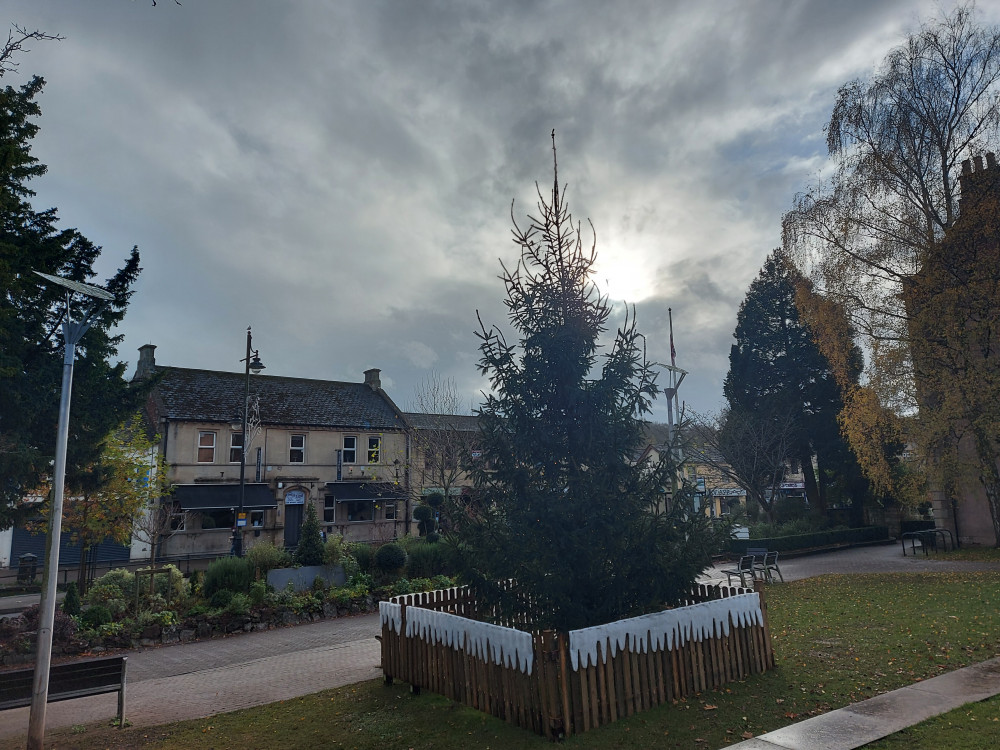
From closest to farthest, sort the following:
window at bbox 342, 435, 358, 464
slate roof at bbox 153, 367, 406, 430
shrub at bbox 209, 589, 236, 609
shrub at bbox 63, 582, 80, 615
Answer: shrub at bbox 63, 582, 80, 615 → shrub at bbox 209, 589, 236, 609 → slate roof at bbox 153, 367, 406, 430 → window at bbox 342, 435, 358, 464

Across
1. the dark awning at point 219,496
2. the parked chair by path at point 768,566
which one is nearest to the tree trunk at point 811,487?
the parked chair by path at point 768,566

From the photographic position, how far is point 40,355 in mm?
14930

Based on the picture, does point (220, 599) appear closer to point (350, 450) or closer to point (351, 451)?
point (350, 450)

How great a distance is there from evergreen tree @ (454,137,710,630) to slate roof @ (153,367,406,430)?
29.7 meters

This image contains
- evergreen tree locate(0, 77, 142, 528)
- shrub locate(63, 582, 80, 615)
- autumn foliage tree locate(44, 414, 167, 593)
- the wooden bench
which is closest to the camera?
the wooden bench

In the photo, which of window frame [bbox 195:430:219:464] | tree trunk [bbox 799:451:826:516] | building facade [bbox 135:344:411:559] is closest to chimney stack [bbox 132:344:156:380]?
building facade [bbox 135:344:411:559]

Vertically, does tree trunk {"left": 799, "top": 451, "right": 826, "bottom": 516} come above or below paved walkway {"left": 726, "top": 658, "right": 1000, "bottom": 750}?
above

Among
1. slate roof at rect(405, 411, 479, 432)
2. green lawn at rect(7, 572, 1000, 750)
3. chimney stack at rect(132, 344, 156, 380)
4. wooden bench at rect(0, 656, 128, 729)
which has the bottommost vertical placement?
green lawn at rect(7, 572, 1000, 750)

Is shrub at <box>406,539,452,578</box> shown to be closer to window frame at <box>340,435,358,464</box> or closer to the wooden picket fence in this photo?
the wooden picket fence

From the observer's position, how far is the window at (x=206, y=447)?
35.2m

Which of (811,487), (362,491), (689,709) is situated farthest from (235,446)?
(811,487)

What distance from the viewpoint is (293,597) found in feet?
59.0

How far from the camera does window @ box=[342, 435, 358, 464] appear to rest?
40438 millimetres

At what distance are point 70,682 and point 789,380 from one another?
130ft
